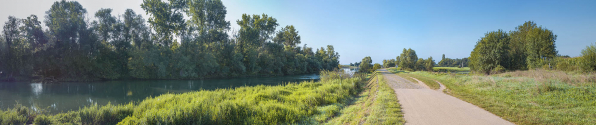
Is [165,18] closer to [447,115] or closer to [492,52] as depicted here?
[447,115]

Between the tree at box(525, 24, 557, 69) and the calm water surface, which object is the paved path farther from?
the tree at box(525, 24, 557, 69)

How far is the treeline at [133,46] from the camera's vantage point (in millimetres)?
31156

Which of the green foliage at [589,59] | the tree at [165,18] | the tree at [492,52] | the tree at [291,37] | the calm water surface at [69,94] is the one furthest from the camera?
the tree at [291,37]

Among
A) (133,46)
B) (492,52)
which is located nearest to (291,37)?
(133,46)

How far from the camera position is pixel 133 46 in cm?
3753

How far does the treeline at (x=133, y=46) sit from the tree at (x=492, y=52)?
37300 millimetres

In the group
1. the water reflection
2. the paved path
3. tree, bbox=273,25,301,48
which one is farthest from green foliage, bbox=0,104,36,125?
tree, bbox=273,25,301,48

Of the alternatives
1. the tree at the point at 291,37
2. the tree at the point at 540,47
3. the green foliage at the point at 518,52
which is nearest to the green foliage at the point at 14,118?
the green foliage at the point at 518,52

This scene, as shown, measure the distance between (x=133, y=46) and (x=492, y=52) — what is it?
177ft

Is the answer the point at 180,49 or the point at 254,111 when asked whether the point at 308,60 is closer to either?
the point at 180,49

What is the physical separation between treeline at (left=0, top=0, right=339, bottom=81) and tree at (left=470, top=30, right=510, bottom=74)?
37.3 meters

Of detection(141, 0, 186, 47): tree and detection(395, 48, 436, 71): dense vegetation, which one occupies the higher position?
detection(141, 0, 186, 47): tree

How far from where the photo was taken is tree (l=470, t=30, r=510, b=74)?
2735cm

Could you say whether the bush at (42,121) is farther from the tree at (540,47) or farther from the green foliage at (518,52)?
the tree at (540,47)
